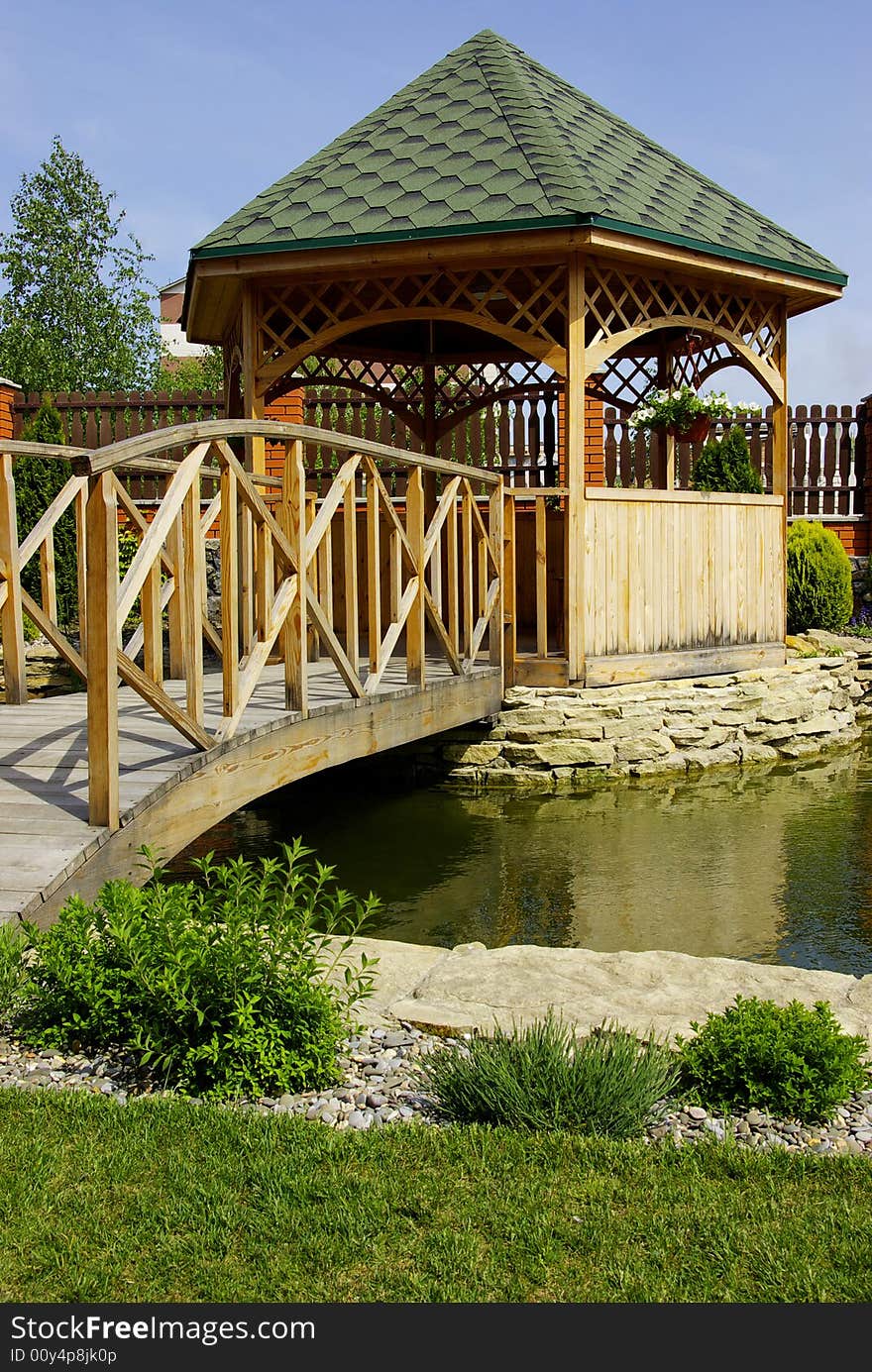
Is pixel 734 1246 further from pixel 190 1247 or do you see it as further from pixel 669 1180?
pixel 190 1247

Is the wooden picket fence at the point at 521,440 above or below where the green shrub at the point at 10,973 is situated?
above

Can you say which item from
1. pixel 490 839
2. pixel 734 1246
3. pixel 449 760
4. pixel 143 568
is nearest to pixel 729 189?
pixel 449 760

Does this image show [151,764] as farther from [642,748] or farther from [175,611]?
[642,748]

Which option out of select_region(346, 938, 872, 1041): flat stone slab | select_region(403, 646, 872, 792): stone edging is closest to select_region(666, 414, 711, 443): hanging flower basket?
select_region(403, 646, 872, 792): stone edging

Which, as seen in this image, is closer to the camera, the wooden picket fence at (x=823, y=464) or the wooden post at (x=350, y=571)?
the wooden post at (x=350, y=571)

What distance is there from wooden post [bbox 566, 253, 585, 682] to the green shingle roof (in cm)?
67

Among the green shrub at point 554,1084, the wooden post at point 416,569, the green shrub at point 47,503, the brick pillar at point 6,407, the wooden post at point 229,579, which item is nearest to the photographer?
the green shrub at point 554,1084

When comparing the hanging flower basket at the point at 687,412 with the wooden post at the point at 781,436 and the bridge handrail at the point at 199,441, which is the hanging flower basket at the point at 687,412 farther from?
the bridge handrail at the point at 199,441

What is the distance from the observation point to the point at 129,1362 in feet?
7.72

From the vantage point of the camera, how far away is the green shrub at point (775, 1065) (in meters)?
3.46

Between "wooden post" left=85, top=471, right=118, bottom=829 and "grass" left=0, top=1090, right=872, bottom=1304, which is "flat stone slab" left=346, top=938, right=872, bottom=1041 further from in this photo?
"wooden post" left=85, top=471, right=118, bottom=829

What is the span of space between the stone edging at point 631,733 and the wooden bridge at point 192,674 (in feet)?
1.73

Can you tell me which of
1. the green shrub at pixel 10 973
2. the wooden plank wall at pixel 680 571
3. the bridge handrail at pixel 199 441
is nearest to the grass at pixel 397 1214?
the green shrub at pixel 10 973

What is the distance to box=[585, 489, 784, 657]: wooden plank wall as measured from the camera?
10.5 meters
